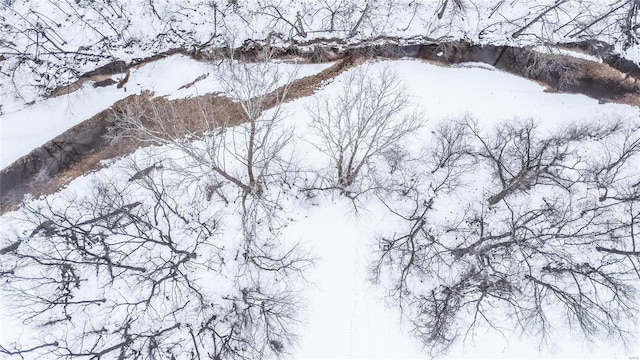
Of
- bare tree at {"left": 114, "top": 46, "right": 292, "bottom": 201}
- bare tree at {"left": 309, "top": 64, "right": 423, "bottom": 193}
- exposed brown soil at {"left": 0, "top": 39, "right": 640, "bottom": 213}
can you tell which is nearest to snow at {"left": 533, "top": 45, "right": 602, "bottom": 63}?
exposed brown soil at {"left": 0, "top": 39, "right": 640, "bottom": 213}

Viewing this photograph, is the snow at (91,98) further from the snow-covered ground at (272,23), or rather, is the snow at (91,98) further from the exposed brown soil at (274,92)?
the snow-covered ground at (272,23)

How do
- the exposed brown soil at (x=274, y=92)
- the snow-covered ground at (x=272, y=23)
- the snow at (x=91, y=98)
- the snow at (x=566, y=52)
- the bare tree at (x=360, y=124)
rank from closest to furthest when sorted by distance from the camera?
the bare tree at (x=360, y=124)
the exposed brown soil at (x=274, y=92)
the snow at (x=91, y=98)
the snow-covered ground at (x=272, y=23)
the snow at (x=566, y=52)

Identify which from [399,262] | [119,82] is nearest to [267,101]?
[119,82]

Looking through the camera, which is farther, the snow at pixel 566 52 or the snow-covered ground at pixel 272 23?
the snow at pixel 566 52

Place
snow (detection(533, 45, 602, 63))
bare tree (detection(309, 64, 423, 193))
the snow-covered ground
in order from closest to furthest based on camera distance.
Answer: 1. bare tree (detection(309, 64, 423, 193))
2. the snow-covered ground
3. snow (detection(533, 45, 602, 63))

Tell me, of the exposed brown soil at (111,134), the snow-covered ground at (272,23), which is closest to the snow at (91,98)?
the exposed brown soil at (111,134)

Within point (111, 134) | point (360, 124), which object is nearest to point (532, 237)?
point (360, 124)

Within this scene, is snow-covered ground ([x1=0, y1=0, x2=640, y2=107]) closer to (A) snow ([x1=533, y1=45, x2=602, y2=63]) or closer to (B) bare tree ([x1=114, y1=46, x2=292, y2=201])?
(A) snow ([x1=533, y1=45, x2=602, y2=63])

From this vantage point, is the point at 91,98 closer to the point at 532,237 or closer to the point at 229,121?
the point at 229,121

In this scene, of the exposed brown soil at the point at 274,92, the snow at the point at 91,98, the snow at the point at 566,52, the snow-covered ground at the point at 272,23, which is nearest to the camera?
the exposed brown soil at the point at 274,92
